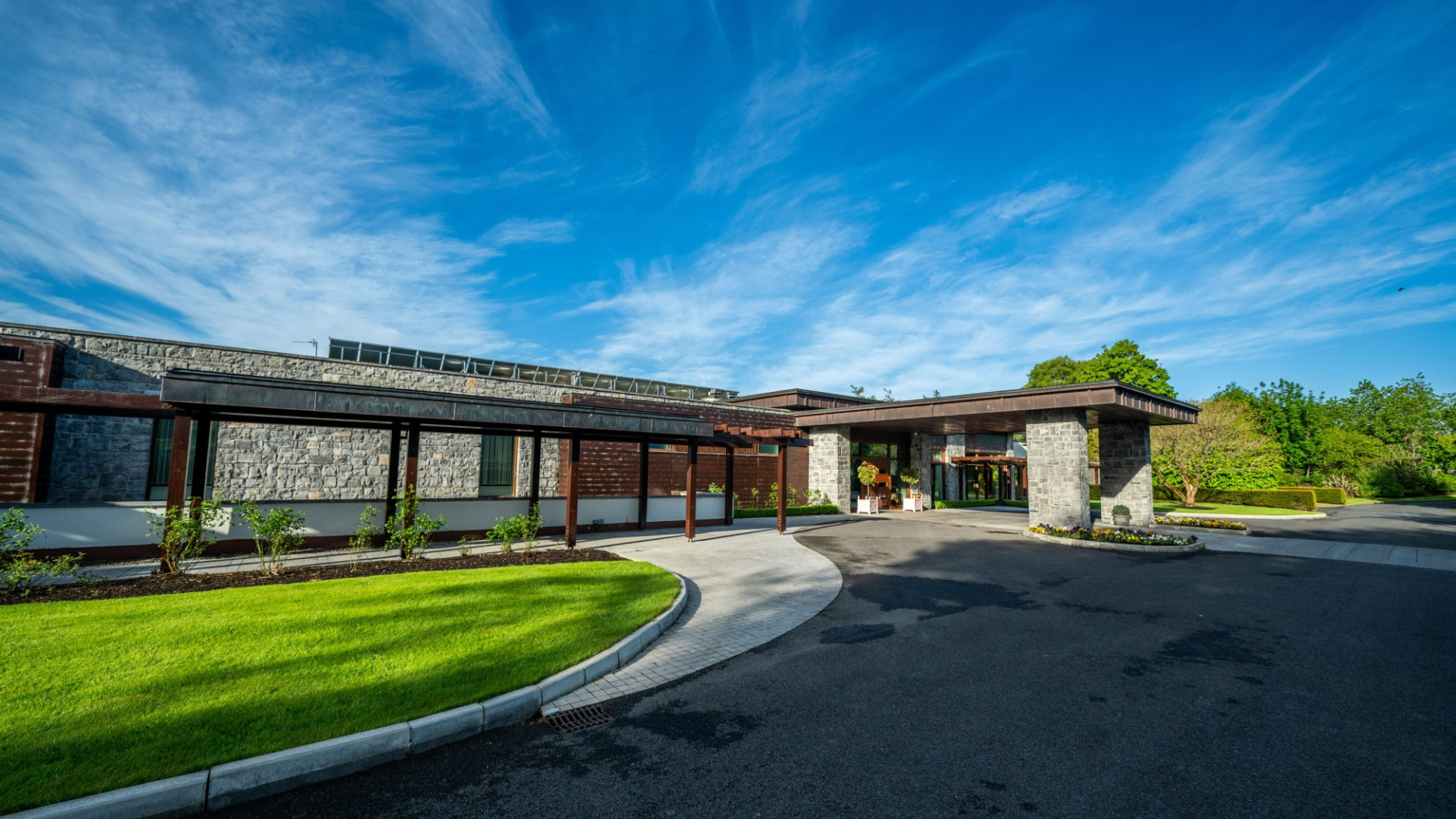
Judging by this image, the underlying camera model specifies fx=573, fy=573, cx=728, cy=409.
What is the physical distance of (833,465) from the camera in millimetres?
24453

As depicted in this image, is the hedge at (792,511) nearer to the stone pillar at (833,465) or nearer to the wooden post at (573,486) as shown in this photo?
the stone pillar at (833,465)

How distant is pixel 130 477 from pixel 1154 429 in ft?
139

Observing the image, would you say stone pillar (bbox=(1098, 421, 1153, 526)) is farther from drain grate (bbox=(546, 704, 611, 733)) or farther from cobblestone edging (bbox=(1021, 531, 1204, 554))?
drain grate (bbox=(546, 704, 611, 733))

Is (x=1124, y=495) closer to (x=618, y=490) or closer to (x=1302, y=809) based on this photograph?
(x=618, y=490)

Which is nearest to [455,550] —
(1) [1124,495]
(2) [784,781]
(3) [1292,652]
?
(2) [784,781]

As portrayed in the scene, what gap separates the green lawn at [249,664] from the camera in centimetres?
370

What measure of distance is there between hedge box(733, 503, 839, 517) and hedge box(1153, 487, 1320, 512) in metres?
25.0

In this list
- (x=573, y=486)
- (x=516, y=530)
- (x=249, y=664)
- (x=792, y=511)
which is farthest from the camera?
(x=792, y=511)

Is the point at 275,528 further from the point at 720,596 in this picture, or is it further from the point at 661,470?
the point at 661,470

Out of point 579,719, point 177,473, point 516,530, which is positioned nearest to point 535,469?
point 516,530

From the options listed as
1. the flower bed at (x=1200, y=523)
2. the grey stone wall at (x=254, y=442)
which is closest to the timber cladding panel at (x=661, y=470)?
the grey stone wall at (x=254, y=442)

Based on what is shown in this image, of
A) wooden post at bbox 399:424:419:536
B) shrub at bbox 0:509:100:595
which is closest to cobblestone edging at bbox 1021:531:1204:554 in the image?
wooden post at bbox 399:424:419:536

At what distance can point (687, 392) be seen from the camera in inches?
1082

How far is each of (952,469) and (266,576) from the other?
33.0 metres
